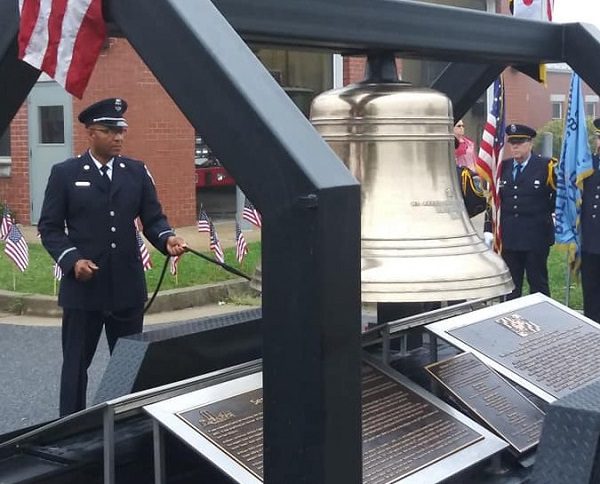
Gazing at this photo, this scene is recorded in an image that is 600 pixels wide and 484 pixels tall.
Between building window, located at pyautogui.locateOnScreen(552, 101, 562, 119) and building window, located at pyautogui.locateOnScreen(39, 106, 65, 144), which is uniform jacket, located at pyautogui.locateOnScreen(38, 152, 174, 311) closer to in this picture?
building window, located at pyautogui.locateOnScreen(39, 106, 65, 144)

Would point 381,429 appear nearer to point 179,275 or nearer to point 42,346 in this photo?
point 42,346

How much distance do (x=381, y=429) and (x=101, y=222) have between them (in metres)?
2.41

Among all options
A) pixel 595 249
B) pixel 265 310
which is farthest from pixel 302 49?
pixel 595 249

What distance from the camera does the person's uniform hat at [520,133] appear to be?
7996 mm

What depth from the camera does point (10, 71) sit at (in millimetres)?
1779

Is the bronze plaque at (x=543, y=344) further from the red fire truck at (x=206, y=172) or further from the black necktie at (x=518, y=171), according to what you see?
the red fire truck at (x=206, y=172)

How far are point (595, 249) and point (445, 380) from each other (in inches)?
200

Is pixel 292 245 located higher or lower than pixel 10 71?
lower

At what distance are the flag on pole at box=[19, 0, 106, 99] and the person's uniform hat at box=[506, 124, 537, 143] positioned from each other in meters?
6.62

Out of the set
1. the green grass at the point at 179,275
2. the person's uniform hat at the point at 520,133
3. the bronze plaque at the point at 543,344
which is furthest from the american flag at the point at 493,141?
the green grass at the point at 179,275

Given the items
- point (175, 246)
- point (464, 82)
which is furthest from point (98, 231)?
point (464, 82)

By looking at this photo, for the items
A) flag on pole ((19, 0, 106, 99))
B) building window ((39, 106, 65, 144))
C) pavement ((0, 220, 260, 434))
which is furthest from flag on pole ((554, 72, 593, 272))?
building window ((39, 106, 65, 144))

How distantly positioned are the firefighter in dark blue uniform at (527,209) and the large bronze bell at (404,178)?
5.58m

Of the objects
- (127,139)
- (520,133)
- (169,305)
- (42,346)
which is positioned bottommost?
(42,346)
